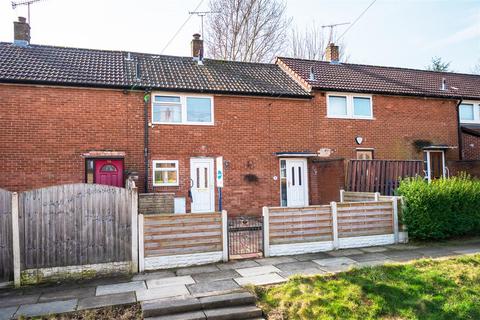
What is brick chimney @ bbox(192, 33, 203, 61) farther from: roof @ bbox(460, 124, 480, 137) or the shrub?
roof @ bbox(460, 124, 480, 137)

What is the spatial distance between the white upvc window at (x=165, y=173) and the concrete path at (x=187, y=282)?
5277 mm

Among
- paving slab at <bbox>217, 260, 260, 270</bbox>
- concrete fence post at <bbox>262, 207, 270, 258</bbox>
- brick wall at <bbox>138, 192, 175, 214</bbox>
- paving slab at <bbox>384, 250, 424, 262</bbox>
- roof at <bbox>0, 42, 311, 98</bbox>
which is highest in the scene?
roof at <bbox>0, 42, 311, 98</bbox>

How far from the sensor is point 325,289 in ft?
19.6

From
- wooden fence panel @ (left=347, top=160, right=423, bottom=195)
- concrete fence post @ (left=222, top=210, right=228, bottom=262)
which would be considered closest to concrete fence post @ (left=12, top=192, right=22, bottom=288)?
concrete fence post @ (left=222, top=210, right=228, bottom=262)

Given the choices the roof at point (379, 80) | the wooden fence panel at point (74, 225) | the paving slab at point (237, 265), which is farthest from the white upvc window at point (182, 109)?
the paving slab at point (237, 265)

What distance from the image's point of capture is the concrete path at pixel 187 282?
5.43m

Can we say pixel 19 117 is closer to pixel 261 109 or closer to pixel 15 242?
pixel 15 242

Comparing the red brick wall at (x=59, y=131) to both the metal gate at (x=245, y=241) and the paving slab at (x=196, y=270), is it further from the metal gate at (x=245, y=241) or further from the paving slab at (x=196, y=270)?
the paving slab at (x=196, y=270)

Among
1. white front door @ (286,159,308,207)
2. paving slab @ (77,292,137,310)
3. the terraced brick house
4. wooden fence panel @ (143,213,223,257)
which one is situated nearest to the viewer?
paving slab @ (77,292,137,310)

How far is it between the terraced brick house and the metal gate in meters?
1.56

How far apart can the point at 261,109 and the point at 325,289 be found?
8.56 m

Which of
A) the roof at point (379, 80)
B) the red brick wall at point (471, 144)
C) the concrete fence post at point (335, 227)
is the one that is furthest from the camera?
the red brick wall at point (471, 144)

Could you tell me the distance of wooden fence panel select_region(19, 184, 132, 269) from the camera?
21.4 feet

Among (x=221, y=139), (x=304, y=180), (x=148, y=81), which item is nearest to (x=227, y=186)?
(x=221, y=139)
